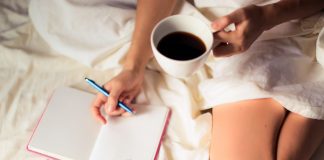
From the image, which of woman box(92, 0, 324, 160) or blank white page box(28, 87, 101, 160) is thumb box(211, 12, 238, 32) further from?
blank white page box(28, 87, 101, 160)

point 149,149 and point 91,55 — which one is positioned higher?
point 91,55

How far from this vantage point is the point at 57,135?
2.86ft

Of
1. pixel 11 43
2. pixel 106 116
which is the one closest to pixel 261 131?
pixel 106 116

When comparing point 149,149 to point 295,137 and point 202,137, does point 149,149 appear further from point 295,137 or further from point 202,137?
point 295,137

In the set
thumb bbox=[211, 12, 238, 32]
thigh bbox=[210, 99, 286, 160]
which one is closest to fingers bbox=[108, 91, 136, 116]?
thigh bbox=[210, 99, 286, 160]

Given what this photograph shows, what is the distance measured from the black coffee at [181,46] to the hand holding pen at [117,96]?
0.23 meters

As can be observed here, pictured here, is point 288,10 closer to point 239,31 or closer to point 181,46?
point 239,31

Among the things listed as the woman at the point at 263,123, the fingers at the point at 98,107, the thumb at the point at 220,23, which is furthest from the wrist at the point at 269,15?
the fingers at the point at 98,107

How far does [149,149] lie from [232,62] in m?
0.26

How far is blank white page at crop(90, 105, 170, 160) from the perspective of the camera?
84cm

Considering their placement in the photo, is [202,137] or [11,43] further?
[11,43]

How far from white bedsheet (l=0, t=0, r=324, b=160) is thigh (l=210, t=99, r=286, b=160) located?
0.17 feet

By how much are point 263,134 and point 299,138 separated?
0.24 ft

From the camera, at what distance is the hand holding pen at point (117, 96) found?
2.76 feet
